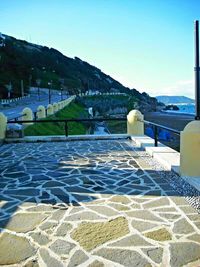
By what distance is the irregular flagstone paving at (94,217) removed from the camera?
10.8 ft

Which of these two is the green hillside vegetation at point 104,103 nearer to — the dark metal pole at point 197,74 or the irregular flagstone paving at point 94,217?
the irregular flagstone paving at point 94,217

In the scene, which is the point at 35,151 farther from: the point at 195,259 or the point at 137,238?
the point at 195,259

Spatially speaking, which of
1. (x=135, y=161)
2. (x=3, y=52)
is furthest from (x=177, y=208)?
(x=3, y=52)

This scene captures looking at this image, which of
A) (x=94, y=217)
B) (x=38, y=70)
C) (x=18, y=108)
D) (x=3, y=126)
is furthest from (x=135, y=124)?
(x=38, y=70)

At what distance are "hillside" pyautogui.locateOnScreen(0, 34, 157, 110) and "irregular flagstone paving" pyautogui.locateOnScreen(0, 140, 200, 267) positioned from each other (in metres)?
65.5

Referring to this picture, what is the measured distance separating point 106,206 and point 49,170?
2.73 meters

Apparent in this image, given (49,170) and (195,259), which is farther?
(49,170)

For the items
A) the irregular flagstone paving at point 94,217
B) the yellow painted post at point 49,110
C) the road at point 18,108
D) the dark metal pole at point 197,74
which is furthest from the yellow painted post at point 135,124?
the yellow painted post at point 49,110

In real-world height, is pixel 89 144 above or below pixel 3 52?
below

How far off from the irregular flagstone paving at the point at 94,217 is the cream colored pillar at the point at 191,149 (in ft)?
1.69

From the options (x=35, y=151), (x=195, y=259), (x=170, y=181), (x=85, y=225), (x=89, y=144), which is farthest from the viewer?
(x=89, y=144)

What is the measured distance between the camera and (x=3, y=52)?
9606 cm

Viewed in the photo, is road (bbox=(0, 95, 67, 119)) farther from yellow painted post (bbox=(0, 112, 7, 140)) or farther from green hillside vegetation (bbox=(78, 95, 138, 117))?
green hillside vegetation (bbox=(78, 95, 138, 117))

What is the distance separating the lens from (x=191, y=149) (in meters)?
5.91
